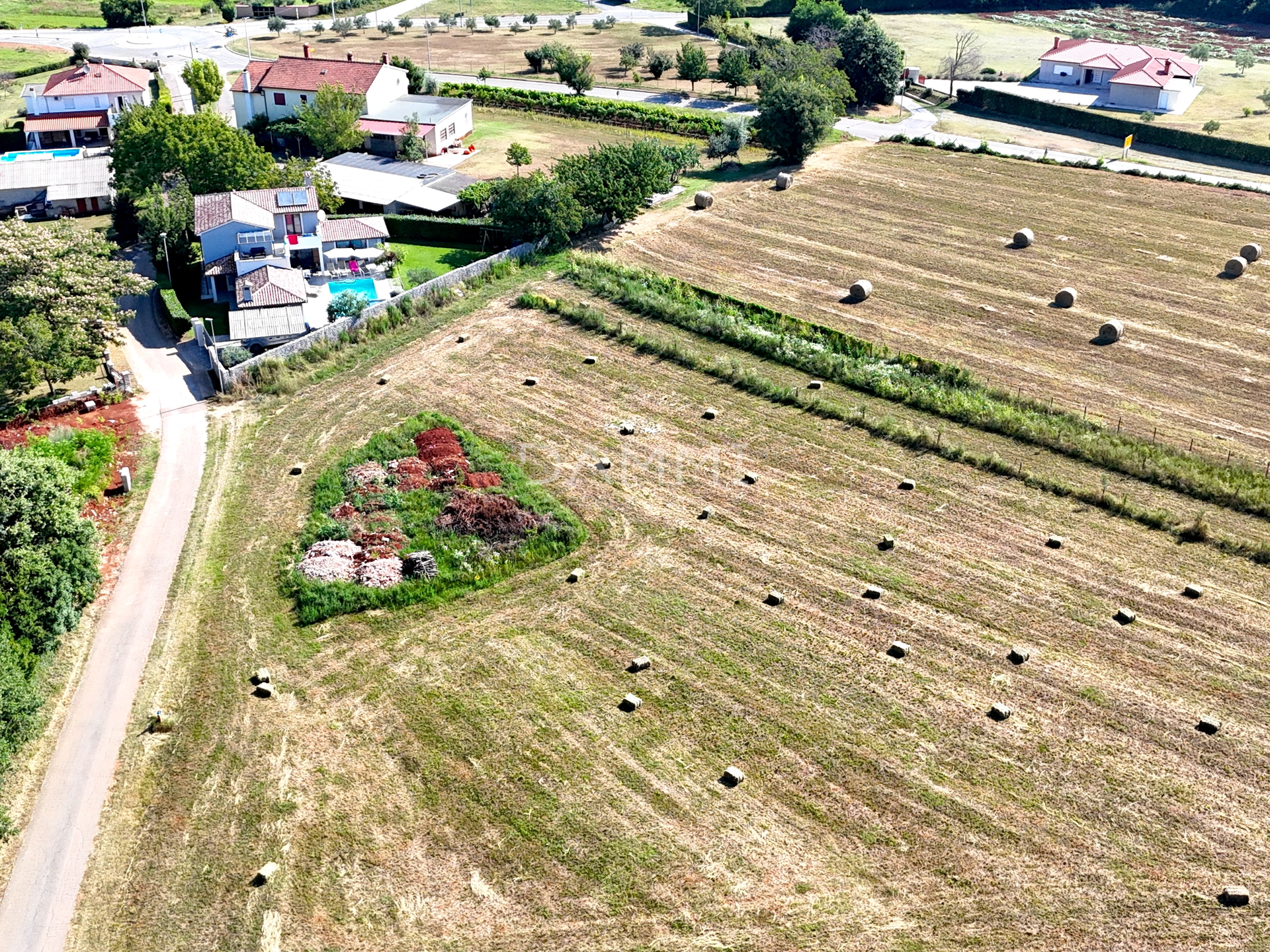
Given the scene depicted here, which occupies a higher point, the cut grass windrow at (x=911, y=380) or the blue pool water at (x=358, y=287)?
the blue pool water at (x=358, y=287)

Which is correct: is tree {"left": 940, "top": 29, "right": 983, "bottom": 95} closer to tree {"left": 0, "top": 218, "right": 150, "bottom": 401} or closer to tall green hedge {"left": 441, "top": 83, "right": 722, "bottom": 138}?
tall green hedge {"left": 441, "top": 83, "right": 722, "bottom": 138}

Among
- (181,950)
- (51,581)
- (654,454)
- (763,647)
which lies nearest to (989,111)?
(654,454)

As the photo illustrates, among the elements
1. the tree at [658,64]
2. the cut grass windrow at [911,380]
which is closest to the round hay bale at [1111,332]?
the cut grass windrow at [911,380]

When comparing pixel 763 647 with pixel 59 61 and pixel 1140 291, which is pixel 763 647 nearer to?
pixel 1140 291

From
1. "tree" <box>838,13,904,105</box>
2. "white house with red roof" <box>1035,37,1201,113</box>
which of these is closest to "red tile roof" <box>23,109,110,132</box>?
"tree" <box>838,13,904,105</box>

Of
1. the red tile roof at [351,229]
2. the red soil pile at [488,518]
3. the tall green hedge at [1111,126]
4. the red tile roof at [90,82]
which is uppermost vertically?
the red tile roof at [90,82]

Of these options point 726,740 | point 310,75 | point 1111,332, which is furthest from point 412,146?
point 726,740

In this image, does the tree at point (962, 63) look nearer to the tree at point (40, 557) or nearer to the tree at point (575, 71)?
the tree at point (575, 71)

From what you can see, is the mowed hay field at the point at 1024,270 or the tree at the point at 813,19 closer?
the mowed hay field at the point at 1024,270
